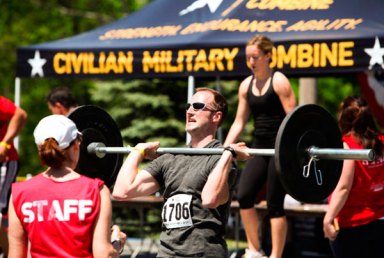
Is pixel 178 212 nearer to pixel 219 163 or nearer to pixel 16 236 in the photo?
pixel 219 163

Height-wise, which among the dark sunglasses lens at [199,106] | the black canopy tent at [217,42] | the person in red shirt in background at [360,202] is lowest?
the person in red shirt in background at [360,202]

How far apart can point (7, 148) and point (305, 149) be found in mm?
4382

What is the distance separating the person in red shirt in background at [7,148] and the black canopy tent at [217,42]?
4.42 feet

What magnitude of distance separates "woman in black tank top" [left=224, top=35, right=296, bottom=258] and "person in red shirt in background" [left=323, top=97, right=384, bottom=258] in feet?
4.27

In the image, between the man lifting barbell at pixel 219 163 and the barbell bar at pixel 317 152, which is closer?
the barbell bar at pixel 317 152

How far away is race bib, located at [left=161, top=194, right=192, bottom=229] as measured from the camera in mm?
5336

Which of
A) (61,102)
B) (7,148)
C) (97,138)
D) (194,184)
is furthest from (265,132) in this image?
(194,184)

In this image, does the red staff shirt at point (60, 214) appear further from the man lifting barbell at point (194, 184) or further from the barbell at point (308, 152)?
the barbell at point (308, 152)

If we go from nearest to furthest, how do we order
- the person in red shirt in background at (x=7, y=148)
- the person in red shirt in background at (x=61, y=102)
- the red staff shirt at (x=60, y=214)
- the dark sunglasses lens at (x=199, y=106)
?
1. the red staff shirt at (x=60, y=214)
2. the dark sunglasses lens at (x=199, y=106)
3. the person in red shirt in background at (x=7, y=148)
4. the person in red shirt in background at (x=61, y=102)

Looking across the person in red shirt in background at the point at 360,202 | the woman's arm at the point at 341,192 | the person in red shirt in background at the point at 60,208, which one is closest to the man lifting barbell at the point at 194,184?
the person in red shirt in background at the point at 60,208

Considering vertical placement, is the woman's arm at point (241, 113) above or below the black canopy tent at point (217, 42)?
below

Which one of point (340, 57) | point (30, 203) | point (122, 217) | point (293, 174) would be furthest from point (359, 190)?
point (122, 217)

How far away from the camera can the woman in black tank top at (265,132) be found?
316 inches

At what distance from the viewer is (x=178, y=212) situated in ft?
17.6
